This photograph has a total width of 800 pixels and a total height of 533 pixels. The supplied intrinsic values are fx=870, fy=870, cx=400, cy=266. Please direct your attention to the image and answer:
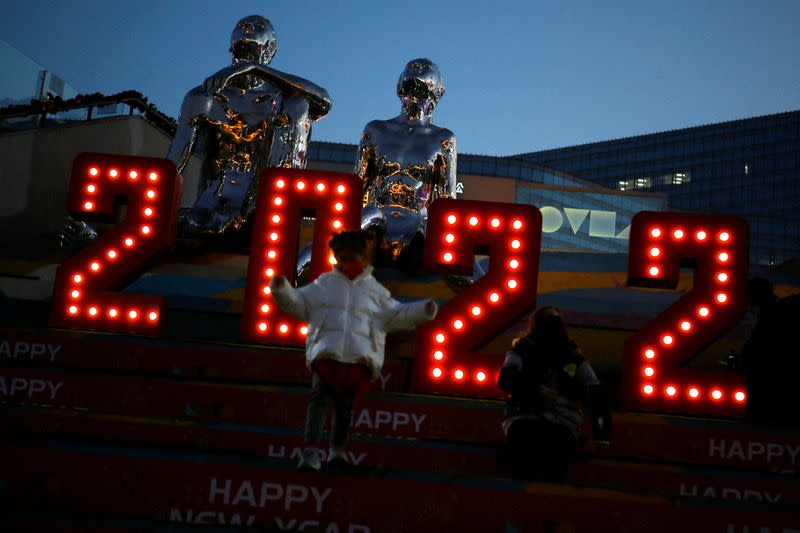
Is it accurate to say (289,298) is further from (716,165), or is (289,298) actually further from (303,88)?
(716,165)

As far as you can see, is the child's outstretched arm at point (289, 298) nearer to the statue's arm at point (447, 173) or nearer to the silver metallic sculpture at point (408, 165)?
the silver metallic sculpture at point (408, 165)

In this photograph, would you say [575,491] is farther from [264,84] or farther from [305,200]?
[264,84]

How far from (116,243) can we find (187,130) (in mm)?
2547

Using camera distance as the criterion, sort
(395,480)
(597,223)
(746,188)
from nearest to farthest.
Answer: (395,480), (597,223), (746,188)

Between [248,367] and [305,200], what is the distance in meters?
1.73

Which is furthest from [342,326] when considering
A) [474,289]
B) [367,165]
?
[367,165]

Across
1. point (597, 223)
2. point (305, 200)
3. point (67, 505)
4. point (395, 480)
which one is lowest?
point (67, 505)

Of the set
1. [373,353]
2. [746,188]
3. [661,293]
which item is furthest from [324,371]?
[746,188]

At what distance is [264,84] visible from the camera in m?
10.3

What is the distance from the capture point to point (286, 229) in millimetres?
7809

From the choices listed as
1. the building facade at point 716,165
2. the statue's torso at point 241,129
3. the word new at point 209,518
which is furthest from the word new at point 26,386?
the building facade at point 716,165

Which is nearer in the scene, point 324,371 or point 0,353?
point 324,371

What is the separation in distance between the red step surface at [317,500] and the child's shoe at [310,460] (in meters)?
0.07

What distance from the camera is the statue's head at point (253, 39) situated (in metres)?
10.4
